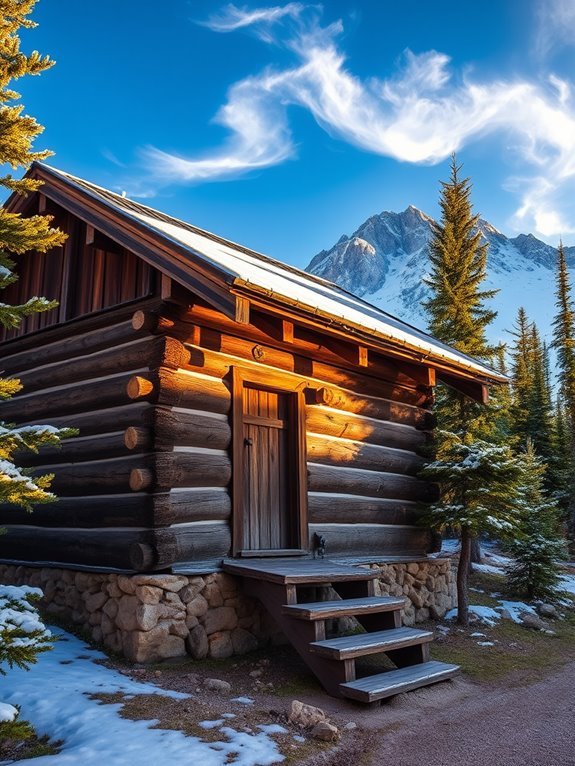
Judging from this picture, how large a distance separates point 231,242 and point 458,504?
6.39 metres

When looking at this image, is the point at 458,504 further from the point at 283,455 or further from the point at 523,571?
Answer: the point at 523,571

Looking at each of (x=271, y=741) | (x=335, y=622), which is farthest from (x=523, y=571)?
(x=271, y=741)

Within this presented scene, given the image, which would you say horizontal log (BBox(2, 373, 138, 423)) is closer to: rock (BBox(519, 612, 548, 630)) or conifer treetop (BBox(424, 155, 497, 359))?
rock (BBox(519, 612, 548, 630))

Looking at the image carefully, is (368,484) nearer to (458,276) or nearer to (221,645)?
(221,645)

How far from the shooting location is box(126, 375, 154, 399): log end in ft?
22.0

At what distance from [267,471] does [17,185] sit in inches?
186

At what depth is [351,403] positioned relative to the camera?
9391 mm

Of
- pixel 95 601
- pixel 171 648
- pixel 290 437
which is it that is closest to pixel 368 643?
pixel 171 648

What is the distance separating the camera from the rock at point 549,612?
1109cm

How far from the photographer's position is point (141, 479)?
257 inches

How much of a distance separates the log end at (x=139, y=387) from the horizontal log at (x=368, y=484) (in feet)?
9.11

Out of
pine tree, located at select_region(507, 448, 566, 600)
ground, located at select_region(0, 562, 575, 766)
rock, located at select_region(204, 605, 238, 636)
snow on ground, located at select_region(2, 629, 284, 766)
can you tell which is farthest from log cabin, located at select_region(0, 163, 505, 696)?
pine tree, located at select_region(507, 448, 566, 600)

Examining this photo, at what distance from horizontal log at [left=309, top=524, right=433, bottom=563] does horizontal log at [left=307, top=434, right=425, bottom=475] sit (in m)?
0.91

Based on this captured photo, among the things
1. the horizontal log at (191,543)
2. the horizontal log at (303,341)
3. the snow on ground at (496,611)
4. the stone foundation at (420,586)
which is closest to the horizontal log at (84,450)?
the horizontal log at (191,543)
